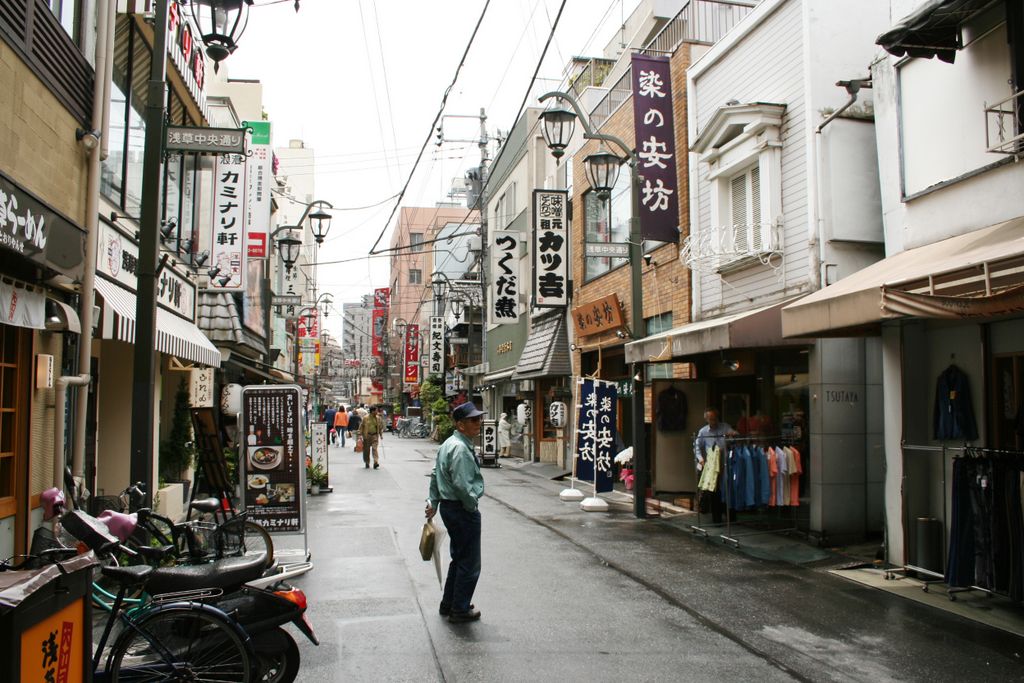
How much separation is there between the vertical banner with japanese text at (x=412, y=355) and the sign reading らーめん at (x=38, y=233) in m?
50.2

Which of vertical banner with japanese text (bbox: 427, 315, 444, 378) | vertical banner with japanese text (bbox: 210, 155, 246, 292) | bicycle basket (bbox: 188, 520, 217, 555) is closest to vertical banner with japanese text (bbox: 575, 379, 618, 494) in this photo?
vertical banner with japanese text (bbox: 210, 155, 246, 292)

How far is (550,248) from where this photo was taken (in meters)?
23.3

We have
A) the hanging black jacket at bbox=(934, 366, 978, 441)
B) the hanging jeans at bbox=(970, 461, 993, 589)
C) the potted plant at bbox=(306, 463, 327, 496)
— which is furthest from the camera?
the potted plant at bbox=(306, 463, 327, 496)

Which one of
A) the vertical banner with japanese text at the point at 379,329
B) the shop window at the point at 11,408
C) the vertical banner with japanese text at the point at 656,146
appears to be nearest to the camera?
the shop window at the point at 11,408

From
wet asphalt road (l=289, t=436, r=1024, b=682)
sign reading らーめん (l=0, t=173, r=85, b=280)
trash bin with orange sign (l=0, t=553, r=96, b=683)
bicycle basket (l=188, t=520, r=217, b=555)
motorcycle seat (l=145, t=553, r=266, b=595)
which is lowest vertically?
wet asphalt road (l=289, t=436, r=1024, b=682)

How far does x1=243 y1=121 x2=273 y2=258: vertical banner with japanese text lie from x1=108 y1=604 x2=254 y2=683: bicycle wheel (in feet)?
53.7

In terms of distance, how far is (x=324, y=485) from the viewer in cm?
1812

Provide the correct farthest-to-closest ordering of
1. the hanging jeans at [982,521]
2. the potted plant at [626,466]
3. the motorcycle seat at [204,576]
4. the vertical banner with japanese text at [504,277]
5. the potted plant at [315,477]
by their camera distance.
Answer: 1. the vertical banner with japanese text at [504,277]
2. the potted plant at [315,477]
3. the potted plant at [626,466]
4. the hanging jeans at [982,521]
5. the motorcycle seat at [204,576]

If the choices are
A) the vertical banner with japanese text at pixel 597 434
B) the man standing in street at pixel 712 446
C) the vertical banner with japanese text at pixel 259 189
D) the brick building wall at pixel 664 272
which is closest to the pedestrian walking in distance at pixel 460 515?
the man standing in street at pixel 712 446

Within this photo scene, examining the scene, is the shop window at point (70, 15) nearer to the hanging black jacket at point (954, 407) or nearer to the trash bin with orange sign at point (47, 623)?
the trash bin with orange sign at point (47, 623)

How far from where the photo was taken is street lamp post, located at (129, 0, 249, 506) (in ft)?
26.3

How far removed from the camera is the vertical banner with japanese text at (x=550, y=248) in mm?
22875

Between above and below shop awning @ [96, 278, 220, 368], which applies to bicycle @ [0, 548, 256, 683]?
below

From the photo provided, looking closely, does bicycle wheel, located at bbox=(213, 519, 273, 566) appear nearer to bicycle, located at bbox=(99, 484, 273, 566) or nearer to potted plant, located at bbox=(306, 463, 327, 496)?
bicycle, located at bbox=(99, 484, 273, 566)
